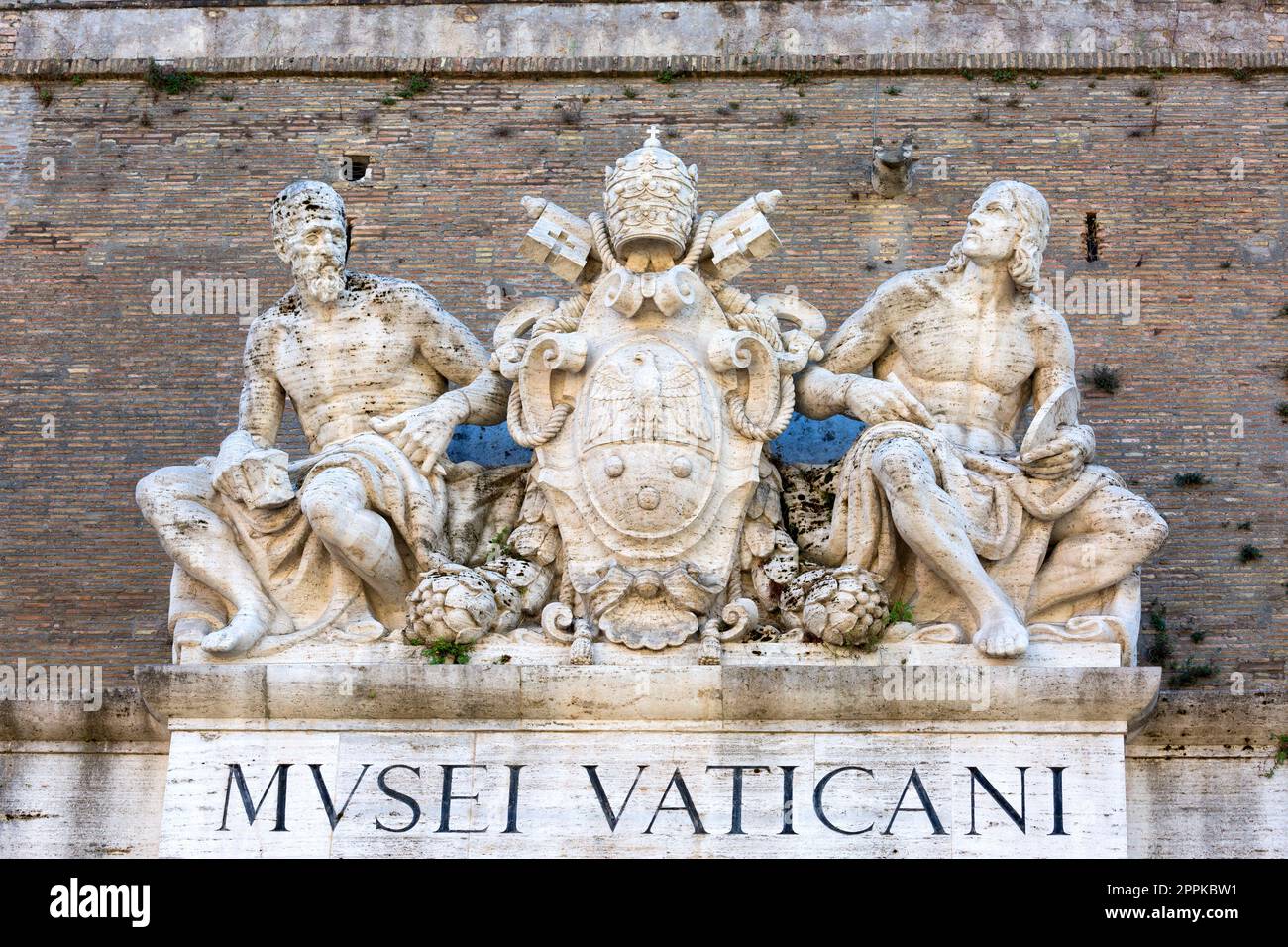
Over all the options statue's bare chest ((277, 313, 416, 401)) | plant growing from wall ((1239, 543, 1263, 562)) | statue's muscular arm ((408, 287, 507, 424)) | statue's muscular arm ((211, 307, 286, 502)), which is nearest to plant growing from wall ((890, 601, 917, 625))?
statue's muscular arm ((408, 287, 507, 424))

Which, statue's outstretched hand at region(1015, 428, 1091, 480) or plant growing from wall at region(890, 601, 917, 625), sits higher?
statue's outstretched hand at region(1015, 428, 1091, 480)

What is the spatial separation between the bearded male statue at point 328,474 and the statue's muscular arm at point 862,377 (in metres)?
1.35

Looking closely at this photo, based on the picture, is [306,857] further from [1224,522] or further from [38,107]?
[38,107]

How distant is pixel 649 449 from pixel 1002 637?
5.29 ft

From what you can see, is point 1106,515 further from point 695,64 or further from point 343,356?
point 695,64

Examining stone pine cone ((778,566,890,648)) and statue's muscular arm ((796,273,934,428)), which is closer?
stone pine cone ((778,566,890,648))

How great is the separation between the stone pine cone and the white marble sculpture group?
0.01 m

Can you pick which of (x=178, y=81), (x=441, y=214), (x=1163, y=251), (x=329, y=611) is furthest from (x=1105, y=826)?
(x=178, y=81)

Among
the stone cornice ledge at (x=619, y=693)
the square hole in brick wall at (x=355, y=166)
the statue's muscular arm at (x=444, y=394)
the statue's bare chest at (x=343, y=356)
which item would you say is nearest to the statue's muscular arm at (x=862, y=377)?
the stone cornice ledge at (x=619, y=693)

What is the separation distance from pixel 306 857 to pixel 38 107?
6577 millimetres

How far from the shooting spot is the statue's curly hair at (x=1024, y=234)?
45.0ft

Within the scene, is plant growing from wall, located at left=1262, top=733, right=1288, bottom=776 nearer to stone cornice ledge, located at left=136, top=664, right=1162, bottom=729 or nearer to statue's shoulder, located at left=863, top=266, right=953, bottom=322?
stone cornice ledge, located at left=136, top=664, right=1162, bottom=729

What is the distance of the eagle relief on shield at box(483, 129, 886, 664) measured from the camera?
511 inches

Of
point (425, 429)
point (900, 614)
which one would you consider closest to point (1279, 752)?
point (900, 614)
